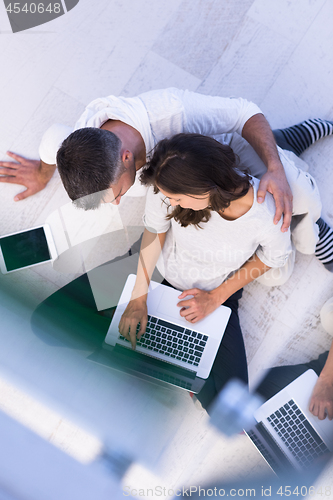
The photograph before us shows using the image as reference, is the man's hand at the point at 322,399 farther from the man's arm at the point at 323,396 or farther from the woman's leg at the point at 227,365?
the woman's leg at the point at 227,365

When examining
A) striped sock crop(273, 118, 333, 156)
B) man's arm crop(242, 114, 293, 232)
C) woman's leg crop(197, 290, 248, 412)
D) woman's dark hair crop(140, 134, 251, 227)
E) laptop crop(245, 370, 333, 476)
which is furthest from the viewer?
striped sock crop(273, 118, 333, 156)

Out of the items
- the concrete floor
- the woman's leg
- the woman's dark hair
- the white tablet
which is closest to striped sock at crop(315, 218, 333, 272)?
the concrete floor

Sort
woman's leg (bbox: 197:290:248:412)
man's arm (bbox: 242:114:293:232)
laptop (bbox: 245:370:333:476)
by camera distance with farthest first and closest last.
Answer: woman's leg (bbox: 197:290:248:412), laptop (bbox: 245:370:333:476), man's arm (bbox: 242:114:293:232)

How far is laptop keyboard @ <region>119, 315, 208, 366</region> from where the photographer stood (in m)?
1.09

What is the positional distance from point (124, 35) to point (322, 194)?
1039mm

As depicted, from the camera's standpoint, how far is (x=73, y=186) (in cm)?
79

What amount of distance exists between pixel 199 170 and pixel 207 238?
0.28 metres

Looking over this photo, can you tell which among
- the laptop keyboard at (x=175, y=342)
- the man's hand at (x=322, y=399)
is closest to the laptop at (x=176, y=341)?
the laptop keyboard at (x=175, y=342)

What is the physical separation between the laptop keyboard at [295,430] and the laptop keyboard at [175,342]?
308 mm

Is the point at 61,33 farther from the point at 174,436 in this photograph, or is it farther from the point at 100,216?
the point at 174,436

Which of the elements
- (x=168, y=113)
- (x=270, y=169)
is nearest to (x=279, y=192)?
(x=270, y=169)

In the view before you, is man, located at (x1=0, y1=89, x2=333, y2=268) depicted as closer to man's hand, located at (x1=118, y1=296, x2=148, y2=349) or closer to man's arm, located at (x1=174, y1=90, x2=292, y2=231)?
man's arm, located at (x1=174, y1=90, x2=292, y2=231)

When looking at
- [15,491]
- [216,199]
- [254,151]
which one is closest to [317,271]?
[254,151]

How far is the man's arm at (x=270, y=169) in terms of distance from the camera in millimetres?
885
